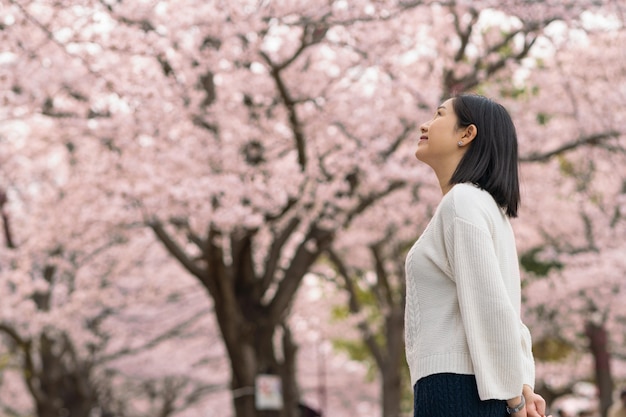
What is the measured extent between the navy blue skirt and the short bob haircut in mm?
554

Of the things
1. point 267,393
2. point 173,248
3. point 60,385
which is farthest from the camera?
point 60,385

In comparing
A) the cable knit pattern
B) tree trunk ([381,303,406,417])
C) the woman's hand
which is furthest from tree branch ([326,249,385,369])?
the woman's hand

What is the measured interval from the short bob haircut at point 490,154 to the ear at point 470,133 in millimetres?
10

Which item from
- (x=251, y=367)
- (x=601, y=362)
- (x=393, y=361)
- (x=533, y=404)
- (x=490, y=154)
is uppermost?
(x=490, y=154)

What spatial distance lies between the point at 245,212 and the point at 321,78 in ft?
9.18

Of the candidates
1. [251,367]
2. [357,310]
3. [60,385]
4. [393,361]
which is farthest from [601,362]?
[60,385]

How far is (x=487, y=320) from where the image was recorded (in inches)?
107

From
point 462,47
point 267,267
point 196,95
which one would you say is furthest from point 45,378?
point 462,47

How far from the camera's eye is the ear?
2979 millimetres

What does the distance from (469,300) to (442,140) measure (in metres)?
0.54

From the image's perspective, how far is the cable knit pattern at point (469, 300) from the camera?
2705mm

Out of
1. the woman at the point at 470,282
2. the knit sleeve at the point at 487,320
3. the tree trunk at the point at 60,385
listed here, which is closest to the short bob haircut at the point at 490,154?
the woman at the point at 470,282

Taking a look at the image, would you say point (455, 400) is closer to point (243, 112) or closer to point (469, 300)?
point (469, 300)

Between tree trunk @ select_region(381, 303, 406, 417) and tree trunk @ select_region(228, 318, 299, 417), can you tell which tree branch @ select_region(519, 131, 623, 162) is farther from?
tree trunk @ select_region(381, 303, 406, 417)
